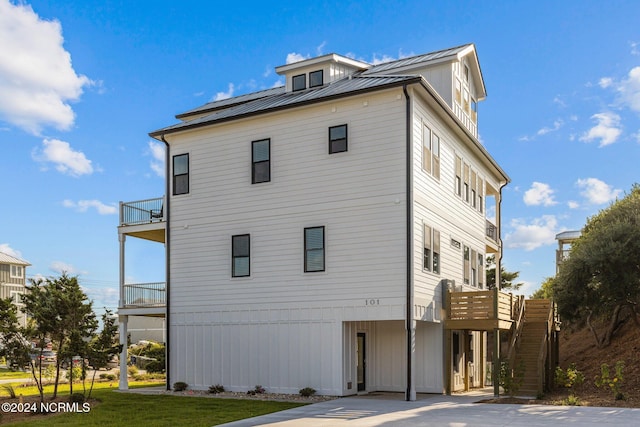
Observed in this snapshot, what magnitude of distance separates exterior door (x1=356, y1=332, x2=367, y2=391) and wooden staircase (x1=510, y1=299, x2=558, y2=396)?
4.61 meters

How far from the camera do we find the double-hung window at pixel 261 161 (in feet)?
73.5

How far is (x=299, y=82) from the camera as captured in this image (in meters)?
25.2

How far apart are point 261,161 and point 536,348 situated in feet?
35.8

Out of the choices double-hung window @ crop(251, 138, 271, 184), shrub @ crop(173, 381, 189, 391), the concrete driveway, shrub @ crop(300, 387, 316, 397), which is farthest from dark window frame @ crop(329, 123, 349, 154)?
shrub @ crop(173, 381, 189, 391)

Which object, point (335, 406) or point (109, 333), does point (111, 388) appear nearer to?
point (109, 333)

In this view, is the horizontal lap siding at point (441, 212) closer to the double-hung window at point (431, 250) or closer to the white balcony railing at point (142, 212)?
the double-hung window at point (431, 250)

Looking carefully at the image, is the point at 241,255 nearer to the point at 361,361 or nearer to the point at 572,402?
the point at 361,361

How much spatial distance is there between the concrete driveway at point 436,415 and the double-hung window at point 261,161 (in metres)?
7.50

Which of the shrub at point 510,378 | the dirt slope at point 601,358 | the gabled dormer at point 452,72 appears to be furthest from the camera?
the gabled dormer at point 452,72

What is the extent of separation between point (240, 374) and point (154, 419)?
616cm

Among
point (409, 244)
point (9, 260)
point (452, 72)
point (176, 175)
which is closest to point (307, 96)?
point (176, 175)

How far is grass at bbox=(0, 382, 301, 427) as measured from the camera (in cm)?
1560

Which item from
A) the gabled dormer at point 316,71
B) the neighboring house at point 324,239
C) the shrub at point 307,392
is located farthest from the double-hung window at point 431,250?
the gabled dormer at point 316,71

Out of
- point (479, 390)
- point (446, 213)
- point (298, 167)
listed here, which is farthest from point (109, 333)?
point (479, 390)
